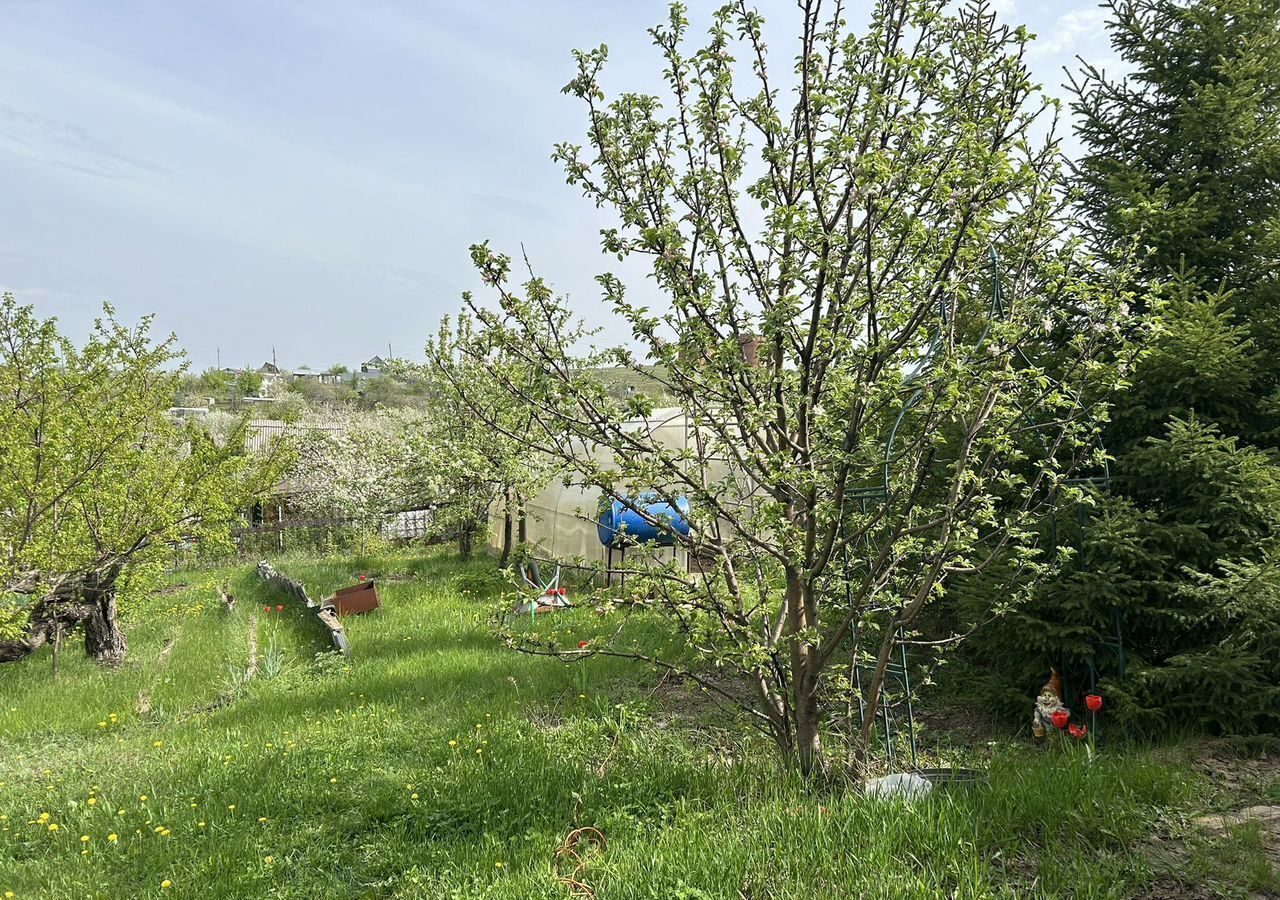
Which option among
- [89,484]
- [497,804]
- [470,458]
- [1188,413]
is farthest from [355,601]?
[1188,413]

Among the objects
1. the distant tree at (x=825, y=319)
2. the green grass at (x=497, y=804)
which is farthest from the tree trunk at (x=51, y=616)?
the distant tree at (x=825, y=319)

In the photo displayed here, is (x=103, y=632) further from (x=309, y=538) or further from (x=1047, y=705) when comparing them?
(x=309, y=538)

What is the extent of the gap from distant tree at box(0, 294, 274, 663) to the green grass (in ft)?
4.21

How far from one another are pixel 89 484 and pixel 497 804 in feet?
19.0

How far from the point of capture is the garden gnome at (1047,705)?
4.69m

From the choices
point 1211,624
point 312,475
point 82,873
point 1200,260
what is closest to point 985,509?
point 1211,624

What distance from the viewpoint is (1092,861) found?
A: 2.97 m

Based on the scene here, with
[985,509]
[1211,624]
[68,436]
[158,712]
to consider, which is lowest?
[158,712]

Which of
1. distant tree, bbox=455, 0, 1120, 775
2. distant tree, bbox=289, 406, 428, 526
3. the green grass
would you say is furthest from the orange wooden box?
distant tree, bbox=455, 0, 1120, 775

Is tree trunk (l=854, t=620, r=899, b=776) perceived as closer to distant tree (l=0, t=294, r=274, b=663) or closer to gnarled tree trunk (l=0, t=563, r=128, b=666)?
distant tree (l=0, t=294, r=274, b=663)

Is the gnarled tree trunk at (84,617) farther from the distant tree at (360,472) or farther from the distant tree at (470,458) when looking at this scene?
the distant tree at (360,472)

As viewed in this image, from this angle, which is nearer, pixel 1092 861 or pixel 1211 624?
pixel 1092 861

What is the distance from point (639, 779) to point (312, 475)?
20289 millimetres

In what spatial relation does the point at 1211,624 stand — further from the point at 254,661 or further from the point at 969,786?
the point at 254,661
